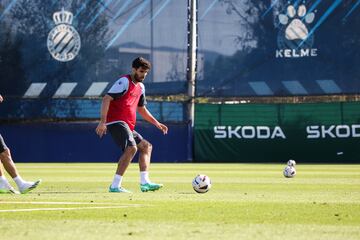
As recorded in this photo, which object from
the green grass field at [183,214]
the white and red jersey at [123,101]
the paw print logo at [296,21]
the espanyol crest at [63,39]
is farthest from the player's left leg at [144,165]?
the espanyol crest at [63,39]

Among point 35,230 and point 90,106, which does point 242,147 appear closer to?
point 90,106

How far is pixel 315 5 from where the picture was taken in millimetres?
→ 28375

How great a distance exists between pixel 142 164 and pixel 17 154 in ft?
56.9

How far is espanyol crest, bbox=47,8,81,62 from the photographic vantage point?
31.2 m

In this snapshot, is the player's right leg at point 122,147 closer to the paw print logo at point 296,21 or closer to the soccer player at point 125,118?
the soccer player at point 125,118

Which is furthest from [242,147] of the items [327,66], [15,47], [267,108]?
[15,47]

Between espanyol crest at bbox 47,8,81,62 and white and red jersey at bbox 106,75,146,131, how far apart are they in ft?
59.8

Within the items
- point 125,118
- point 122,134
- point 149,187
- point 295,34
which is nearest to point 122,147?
point 122,134

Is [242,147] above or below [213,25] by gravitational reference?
below

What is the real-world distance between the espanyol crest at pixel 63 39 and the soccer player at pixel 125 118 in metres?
18.2

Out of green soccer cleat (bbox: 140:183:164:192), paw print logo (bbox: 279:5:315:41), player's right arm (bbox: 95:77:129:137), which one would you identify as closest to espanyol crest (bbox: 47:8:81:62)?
paw print logo (bbox: 279:5:315:41)

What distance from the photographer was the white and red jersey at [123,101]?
512 inches

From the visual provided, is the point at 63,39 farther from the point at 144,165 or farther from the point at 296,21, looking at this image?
the point at 144,165

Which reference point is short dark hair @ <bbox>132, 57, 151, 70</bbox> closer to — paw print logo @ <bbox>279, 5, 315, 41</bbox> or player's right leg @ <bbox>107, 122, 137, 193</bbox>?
Answer: player's right leg @ <bbox>107, 122, 137, 193</bbox>
